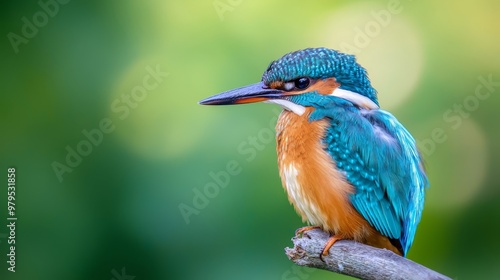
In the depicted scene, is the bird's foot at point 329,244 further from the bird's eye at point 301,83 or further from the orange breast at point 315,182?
the bird's eye at point 301,83

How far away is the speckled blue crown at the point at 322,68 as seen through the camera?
2262mm

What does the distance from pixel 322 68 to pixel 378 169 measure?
364 mm

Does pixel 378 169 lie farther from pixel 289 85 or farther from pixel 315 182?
pixel 289 85

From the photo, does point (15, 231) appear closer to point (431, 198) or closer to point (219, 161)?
point (219, 161)

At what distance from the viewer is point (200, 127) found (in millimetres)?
3221

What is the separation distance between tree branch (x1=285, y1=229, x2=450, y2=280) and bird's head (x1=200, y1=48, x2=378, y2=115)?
17.1 inches

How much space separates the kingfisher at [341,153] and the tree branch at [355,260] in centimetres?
3

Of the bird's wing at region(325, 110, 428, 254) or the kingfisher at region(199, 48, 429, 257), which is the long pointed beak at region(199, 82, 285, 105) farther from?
the bird's wing at region(325, 110, 428, 254)

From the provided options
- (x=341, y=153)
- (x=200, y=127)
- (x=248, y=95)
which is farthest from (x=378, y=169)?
(x=200, y=127)

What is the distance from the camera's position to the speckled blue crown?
7.42 feet

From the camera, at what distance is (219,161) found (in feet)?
10.4

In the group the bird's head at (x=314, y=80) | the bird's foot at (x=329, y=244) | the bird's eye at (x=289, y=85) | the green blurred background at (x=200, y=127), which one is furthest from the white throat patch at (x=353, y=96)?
the green blurred background at (x=200, y=127)

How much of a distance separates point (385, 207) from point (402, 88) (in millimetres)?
1170

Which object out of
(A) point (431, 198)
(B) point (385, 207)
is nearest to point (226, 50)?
(A) point (431, 198)
